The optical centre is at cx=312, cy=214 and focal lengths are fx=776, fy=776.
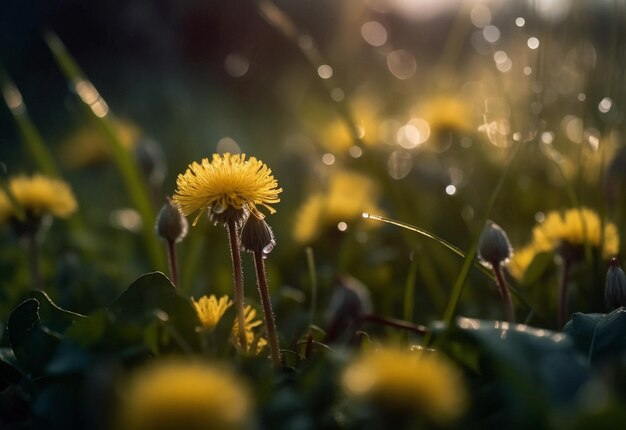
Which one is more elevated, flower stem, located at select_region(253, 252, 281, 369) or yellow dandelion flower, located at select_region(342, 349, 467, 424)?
yellow dandelion flower, located at select_region(342, 349, 467, 424)

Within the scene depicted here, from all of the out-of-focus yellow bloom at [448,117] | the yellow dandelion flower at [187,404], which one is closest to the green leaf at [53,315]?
the yellow dandelion flower at [187,404]

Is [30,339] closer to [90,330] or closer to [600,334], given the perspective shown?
[90,330]

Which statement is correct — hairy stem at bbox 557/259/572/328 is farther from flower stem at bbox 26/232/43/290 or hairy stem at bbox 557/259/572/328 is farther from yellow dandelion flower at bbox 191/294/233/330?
flower stem at bbox 26/232/43/290

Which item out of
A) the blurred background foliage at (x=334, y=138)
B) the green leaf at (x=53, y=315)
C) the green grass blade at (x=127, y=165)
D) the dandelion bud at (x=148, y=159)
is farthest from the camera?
the dandelion bud at (x=148, y=159)

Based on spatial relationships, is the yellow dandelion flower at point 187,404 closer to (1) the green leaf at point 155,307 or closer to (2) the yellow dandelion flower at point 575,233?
(1) the green leaf at point 155,307

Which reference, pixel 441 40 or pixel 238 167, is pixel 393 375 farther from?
pixel 441 40

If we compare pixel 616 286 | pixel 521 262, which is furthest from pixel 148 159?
pixel 616 286

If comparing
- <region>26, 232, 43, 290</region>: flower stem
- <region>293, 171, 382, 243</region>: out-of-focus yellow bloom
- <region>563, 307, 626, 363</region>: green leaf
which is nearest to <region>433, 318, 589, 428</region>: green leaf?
<region>563, 307, 626, 363</region>: green leaf

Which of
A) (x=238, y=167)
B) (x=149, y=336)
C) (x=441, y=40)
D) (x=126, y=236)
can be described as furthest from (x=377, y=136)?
(x=441, y=40)
